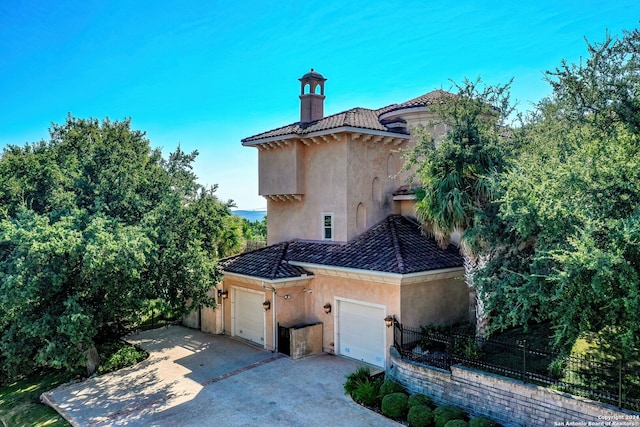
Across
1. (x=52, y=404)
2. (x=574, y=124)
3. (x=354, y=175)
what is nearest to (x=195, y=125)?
(x=354, y=175)

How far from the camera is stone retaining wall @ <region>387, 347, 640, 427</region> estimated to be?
10.0 metres

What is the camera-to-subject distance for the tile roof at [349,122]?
2060cm

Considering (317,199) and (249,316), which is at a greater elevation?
(317,199)

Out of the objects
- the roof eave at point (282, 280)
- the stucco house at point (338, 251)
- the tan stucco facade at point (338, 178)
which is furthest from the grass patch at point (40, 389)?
the tan stucco facade at point (338, 178)

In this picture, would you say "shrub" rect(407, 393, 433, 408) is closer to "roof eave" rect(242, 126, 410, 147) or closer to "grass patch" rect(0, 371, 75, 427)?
"grass patch" rect(0, 371, 75, 427)

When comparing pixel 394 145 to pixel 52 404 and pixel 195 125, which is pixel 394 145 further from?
pixel 52 404

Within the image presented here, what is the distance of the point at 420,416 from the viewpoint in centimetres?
1199

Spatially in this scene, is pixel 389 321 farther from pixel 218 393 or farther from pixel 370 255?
pixel 218 393

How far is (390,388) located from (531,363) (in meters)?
4.54

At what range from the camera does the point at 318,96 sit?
24344 mm

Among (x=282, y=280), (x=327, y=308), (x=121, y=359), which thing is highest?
(x=282, y=280)

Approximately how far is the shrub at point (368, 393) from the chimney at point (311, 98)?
15.4 meters

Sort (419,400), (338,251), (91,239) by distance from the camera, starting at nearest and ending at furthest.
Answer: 1. (419,400)
2. (91,239)
3. (338,251)

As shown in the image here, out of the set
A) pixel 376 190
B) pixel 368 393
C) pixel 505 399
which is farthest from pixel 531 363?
pixel 376 190
